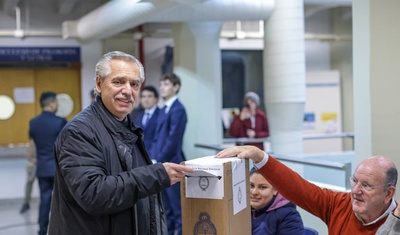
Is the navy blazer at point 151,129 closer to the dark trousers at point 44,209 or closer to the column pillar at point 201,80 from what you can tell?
the column pillar at point 201,80

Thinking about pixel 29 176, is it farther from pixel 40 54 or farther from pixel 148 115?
pixel 148 115

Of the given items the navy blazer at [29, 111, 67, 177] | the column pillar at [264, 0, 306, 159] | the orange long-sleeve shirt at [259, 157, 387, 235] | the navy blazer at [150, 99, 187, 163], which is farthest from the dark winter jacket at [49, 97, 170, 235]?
the navy blazer at [29, 111, 67, 177]

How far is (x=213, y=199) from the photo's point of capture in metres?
1.82

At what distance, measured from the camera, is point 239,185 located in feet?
6.40

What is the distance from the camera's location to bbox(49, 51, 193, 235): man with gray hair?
5.54ft

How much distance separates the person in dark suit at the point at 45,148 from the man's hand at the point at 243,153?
3578 mm

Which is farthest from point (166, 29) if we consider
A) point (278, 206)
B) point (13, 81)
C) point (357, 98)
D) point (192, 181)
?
point (192, 181)

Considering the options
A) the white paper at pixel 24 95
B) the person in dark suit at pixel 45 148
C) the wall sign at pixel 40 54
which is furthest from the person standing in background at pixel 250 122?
the white paper at pixel 24 95

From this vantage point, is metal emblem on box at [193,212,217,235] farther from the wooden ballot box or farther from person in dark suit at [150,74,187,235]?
person in dark suit at [150,74,187,235]

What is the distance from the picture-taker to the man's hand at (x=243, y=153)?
6.59 ft

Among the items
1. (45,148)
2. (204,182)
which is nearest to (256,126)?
(45,148)

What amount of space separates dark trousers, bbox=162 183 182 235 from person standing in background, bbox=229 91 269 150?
1.91m

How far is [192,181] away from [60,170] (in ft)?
1.47

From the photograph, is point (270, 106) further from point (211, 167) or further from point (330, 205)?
point (211, 167)
